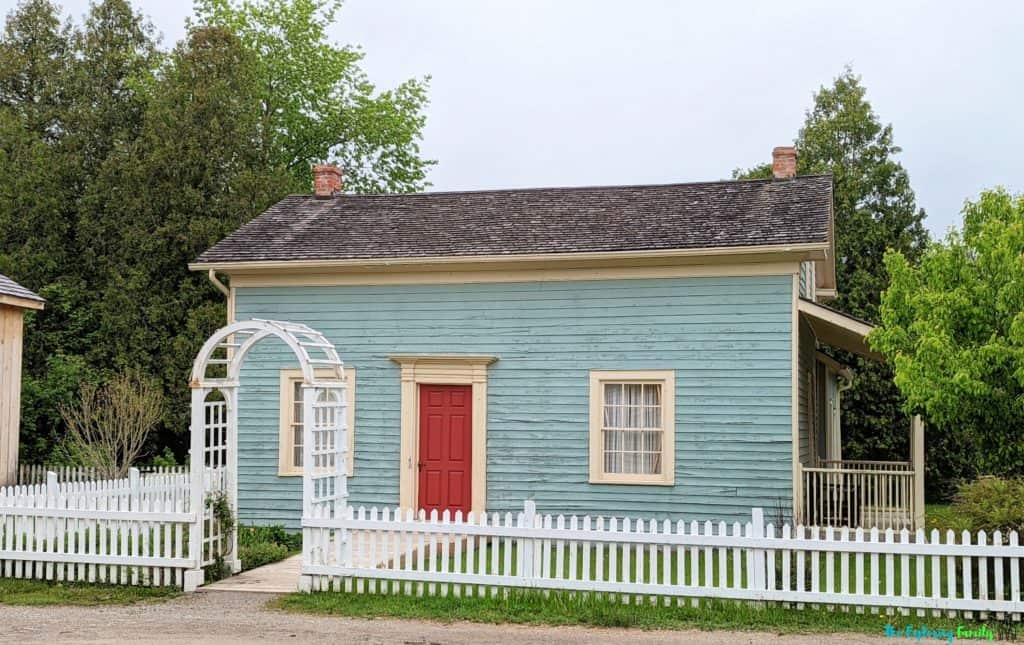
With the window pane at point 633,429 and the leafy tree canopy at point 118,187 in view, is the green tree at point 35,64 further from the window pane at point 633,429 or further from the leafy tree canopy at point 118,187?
the window pane at point 633,429

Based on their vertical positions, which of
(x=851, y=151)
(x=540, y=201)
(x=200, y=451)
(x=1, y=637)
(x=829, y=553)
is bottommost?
(x=1, y=637)

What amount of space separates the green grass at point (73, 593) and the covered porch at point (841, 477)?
7668 mm

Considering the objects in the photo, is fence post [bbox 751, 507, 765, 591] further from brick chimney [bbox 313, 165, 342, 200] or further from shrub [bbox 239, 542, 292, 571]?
brick chimney [bbox 313, 165, 342, 200]

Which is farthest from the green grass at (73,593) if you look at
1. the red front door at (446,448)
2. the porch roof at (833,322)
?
the porch roof at (833,322)

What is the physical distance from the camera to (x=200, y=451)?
11.1m

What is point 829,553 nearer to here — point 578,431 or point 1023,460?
point 1023,460

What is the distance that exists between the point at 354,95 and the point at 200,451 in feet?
81.0

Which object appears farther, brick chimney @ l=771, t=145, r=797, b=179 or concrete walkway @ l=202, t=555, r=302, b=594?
brick chimney @ l=771, t=145, r=797, b=179

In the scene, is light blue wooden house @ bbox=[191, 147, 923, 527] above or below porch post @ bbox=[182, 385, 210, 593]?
above

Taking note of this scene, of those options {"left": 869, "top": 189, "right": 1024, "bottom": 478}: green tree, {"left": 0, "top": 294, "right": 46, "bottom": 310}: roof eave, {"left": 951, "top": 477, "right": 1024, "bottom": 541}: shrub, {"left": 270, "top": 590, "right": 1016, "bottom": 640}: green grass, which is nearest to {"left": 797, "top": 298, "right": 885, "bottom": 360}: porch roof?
{"left": 869, "top": 189, "right": 1024, "bottom": 478}: green tree

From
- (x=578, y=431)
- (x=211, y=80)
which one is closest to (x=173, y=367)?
(x=211, y=80)

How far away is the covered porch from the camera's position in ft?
43.2

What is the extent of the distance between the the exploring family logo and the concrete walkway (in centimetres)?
572

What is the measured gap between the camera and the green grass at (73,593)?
34.0 ft
